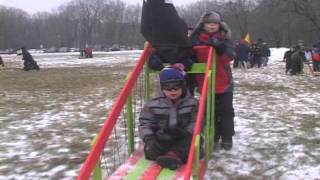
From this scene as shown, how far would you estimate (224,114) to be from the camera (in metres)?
6.13

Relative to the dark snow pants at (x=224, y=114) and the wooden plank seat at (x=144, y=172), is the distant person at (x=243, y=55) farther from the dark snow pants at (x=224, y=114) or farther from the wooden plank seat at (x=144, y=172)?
the wooden plank seat at (x=144, y=172)

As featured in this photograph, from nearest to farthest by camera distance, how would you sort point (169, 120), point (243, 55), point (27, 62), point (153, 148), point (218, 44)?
point (153, 148) → point (169, 120) → point (218, 44) → point (243, 55) → point (27, 62)

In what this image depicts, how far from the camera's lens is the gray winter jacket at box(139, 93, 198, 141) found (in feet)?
15.8

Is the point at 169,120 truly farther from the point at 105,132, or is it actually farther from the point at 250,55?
the point at 250,55

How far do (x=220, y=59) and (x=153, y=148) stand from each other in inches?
68.5

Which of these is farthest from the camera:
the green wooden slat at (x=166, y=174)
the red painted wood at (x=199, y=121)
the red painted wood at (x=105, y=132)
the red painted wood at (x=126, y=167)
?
the red painted wood at (x=126, y=167)

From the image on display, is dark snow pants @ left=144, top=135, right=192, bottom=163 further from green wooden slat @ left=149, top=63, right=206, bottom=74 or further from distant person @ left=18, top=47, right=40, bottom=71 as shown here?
distant person @ left=18, top=47, right=40, bottom=71

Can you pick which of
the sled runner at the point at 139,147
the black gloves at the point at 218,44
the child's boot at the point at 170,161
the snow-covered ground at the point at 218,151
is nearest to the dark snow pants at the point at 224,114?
the snow-covered ground at the point at 218,151

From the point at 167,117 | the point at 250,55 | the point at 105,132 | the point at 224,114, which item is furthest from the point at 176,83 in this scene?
the point at 250,55

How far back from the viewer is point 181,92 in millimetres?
4988

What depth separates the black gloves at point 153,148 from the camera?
4.73 m

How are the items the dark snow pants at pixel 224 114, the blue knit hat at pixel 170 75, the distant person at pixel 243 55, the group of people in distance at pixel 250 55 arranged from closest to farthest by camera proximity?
1. the blue knit hat at pixel 170 75
2. the dark snow pants at pixel 224 114
3. the distant person at pixel 243 55
4. the group of people in distance at pixel 250 55

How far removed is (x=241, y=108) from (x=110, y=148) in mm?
4077

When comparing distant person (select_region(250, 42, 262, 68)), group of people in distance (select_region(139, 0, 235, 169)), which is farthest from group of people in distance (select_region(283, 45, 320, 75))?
group of people in distance (select_region(139, 0, 235, 169))
